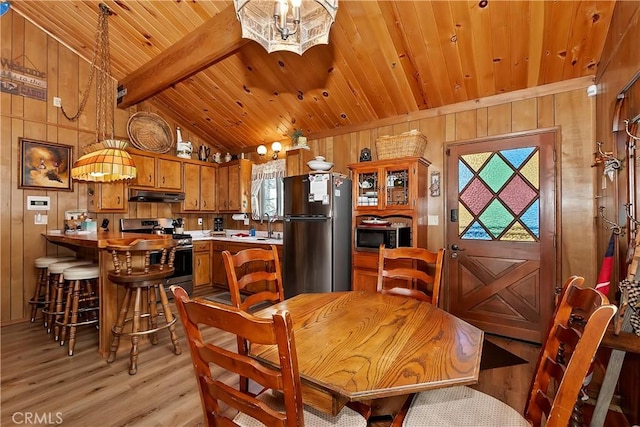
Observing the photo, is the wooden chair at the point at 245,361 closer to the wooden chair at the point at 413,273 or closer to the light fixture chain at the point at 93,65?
the wooden chair at the point at 413,273

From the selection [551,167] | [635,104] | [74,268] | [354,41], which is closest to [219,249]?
[74,268]

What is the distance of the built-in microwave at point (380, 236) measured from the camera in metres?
3.02

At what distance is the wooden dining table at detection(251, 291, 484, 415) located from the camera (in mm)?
832

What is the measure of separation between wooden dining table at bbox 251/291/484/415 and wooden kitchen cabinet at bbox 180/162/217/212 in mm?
3844

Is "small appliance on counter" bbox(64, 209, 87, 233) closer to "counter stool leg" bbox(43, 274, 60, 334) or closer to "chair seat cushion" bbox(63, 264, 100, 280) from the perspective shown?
"counter stool leg" bbox(43, 274, 60, 334)

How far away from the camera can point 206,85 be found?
151 inches

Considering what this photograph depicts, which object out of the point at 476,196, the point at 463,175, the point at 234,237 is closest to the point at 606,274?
the point at 476,196

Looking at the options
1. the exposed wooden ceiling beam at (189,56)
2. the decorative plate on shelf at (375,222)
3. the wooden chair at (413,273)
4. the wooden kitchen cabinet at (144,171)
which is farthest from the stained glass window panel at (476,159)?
the wooden kitchen cabinet at (144,171)

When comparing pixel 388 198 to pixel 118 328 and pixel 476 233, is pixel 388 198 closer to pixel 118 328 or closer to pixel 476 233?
pixel 476 233

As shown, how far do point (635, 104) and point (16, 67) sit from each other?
5.71 meters

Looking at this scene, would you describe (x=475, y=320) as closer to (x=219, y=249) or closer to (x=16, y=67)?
(x=219, y=249)

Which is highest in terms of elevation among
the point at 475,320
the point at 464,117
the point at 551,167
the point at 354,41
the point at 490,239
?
the point at 354,41

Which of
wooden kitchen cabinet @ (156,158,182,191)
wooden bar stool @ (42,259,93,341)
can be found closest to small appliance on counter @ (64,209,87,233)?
wooden bar stool @ (42,259,93,341)

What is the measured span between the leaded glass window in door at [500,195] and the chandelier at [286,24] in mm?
2206
